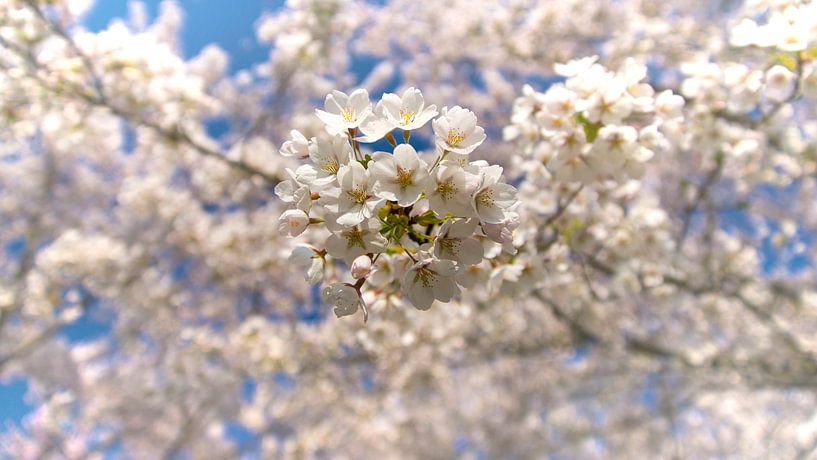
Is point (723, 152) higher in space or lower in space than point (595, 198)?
lower

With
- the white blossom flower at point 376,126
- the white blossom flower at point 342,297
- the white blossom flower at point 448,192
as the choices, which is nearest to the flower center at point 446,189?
the white blossom flower at point 448,192

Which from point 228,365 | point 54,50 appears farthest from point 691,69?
point 228,365

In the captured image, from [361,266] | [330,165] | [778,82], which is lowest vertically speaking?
[778,82]

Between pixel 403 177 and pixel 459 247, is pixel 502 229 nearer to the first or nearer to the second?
pixel 459 247

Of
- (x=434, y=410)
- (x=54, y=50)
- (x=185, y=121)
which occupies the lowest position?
(x=434, y=410)

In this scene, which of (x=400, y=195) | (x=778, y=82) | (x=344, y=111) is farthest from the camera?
(x=778, y=82)

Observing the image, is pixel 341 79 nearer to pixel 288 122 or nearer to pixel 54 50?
pixel 288 122

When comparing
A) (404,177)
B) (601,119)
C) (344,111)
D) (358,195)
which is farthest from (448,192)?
(601,119)
